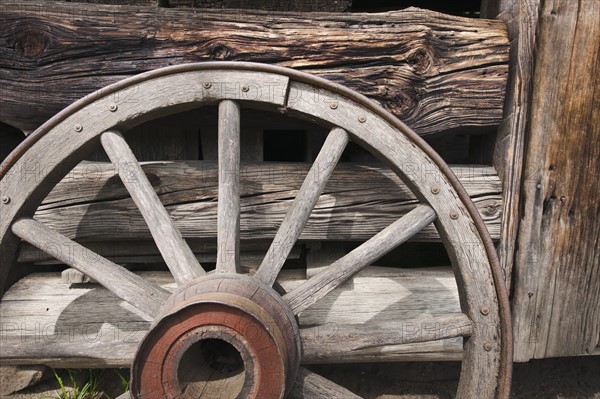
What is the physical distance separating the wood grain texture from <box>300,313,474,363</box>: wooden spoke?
1.58ft

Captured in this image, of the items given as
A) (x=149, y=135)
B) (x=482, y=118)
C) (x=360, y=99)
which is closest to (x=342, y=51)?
(x=360, y=99)

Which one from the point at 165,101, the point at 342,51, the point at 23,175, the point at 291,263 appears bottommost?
the point at 291,263

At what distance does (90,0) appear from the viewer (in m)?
1.86

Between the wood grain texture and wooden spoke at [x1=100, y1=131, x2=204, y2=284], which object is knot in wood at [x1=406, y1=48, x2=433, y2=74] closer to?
the wood grain texture

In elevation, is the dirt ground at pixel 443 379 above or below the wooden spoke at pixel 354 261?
below

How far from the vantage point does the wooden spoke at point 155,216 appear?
1.36 meters

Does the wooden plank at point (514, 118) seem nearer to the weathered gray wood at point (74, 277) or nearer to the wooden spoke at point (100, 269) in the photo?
the wooden spoke at point (100, 269)

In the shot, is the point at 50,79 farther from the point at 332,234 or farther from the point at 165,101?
the point at 332,234

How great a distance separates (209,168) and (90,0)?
92 centimetres

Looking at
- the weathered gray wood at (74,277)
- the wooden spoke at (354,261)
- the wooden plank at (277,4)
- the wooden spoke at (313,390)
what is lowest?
the wooden spoke at (313,390)

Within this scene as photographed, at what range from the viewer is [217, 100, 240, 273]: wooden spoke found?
1.34 meters

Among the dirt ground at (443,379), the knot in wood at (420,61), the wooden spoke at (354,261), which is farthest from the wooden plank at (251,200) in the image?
the dirt ground at (443,379)

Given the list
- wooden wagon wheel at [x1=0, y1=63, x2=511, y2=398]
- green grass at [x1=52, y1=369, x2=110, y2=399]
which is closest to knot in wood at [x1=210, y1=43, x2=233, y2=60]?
wooden wagon wheel at [x1=0, y1=63, x2=511, y2=398]

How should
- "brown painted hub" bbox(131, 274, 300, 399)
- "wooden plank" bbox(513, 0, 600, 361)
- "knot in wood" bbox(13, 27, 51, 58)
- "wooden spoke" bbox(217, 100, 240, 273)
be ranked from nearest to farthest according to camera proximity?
"brown painted hub" bbox(131, 274, 300, 399) < "wooden spoke" bbox(217, 100, 240, 273) < "knot in wood" bbox(13, 27, 51, 58) < "wooden plank" bbox(513, 0, 600, 361)
